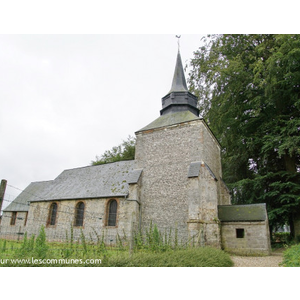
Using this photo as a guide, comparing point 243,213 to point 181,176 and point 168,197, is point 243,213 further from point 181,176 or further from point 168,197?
point 168,197

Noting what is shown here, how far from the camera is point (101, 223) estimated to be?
54.6ft

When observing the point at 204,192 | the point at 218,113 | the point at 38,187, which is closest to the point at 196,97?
the point at 218,113

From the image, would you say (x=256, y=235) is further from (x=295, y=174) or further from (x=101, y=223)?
(x=101, y=223)

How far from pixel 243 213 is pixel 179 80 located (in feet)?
39.2

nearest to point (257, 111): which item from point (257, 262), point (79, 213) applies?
point (257, 262)

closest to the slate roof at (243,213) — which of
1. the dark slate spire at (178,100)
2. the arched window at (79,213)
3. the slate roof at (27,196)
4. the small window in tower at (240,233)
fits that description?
the small window in tower at (240,233)

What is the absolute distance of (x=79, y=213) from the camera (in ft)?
59.7

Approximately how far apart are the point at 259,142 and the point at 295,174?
3.37 m

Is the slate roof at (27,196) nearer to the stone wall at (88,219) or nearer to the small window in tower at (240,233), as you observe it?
the stone wall at (88,219)

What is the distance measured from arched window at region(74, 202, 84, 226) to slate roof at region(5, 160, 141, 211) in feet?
2.15

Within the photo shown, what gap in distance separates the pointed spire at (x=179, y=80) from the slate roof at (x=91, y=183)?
285 inches

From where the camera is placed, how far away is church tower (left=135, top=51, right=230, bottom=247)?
13.2 meters

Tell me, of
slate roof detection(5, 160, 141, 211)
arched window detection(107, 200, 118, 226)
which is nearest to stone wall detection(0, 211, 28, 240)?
slate roof detection(5, 160, 141, 211)

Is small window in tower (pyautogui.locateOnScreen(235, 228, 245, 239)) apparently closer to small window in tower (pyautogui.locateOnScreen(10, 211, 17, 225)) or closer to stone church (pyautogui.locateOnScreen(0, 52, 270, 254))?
stone church (pyautogui.locateOnScreen(0, 52, 270, 254))
